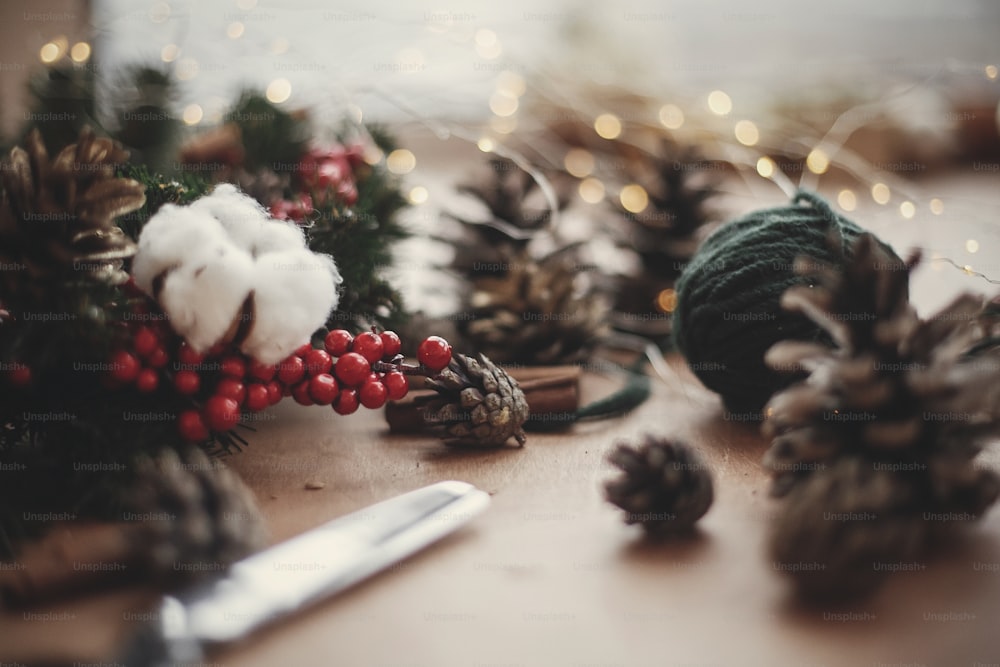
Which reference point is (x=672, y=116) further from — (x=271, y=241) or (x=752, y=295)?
(x=271, y=241)

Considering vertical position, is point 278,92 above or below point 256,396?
above

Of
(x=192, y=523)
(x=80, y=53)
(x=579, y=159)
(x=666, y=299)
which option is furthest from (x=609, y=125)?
(x=192, y=523)

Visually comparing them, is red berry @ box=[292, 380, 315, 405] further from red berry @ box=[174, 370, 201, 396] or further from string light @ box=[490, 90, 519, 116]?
string light @ box=[490, 90, 519, 116]

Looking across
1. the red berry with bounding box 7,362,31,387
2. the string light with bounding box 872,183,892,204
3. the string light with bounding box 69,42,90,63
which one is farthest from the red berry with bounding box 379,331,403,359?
the string light with bounding box 872,183,892,204

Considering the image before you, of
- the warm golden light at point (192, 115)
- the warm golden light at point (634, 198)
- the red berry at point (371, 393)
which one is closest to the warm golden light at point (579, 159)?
the warm golden light at point (634, 198)

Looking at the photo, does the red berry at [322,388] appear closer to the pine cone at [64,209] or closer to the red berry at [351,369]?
the red berry at [351,369]

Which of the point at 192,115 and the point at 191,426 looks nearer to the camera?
the point at 191,426
